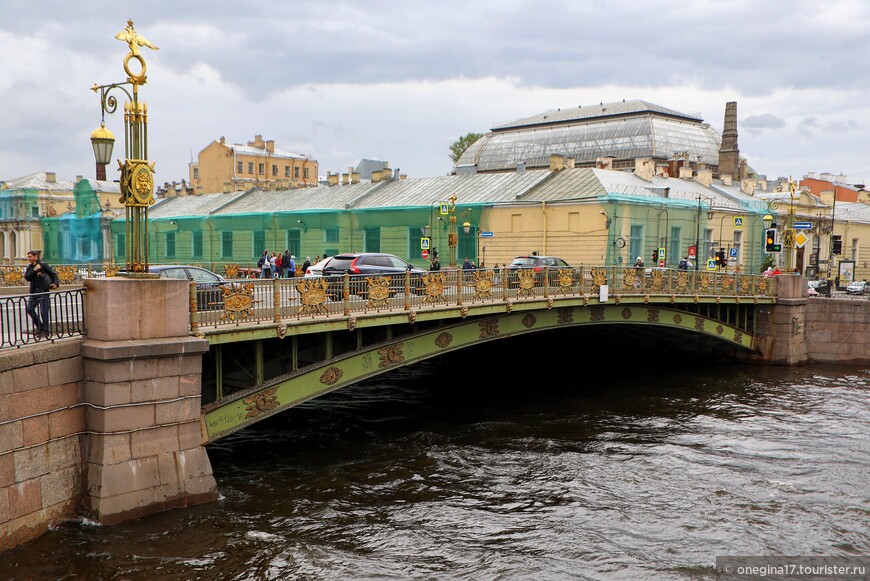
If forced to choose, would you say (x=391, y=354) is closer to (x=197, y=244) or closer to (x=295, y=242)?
(x=295, y=242)

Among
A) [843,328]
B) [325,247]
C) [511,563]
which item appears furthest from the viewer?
[325,247]

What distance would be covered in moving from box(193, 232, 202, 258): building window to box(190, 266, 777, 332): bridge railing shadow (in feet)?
107

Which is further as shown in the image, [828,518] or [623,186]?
[623,186]

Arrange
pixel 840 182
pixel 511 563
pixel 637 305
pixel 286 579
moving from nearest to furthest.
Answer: pixel 286 579
pixel 511 563
pixel 637 305
pixel 840 182

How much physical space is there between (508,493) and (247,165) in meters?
66.5

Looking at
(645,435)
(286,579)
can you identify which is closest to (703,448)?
(645,435)

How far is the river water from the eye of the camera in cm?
1002

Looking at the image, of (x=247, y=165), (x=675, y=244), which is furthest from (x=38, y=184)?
(x=675, y=244)

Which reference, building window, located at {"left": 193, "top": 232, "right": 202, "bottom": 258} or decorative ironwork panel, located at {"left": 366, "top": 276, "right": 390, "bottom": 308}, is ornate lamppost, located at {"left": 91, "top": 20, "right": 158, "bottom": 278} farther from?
building window, located at {"left": 193, "top": 232, "right": 202, "bottom": 258}

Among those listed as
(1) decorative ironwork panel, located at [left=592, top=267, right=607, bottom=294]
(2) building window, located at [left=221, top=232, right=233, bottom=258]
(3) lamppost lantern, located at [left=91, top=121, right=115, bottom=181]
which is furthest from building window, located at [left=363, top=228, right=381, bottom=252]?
(3) lamppost lantern, located at [left=91, top=121, right=115, bottom=181]

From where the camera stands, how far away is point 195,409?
35.9 feet

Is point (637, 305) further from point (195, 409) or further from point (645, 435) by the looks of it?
point (195, 409)

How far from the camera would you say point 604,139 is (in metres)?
55.4

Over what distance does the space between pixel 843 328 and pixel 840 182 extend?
44647 millimetres
